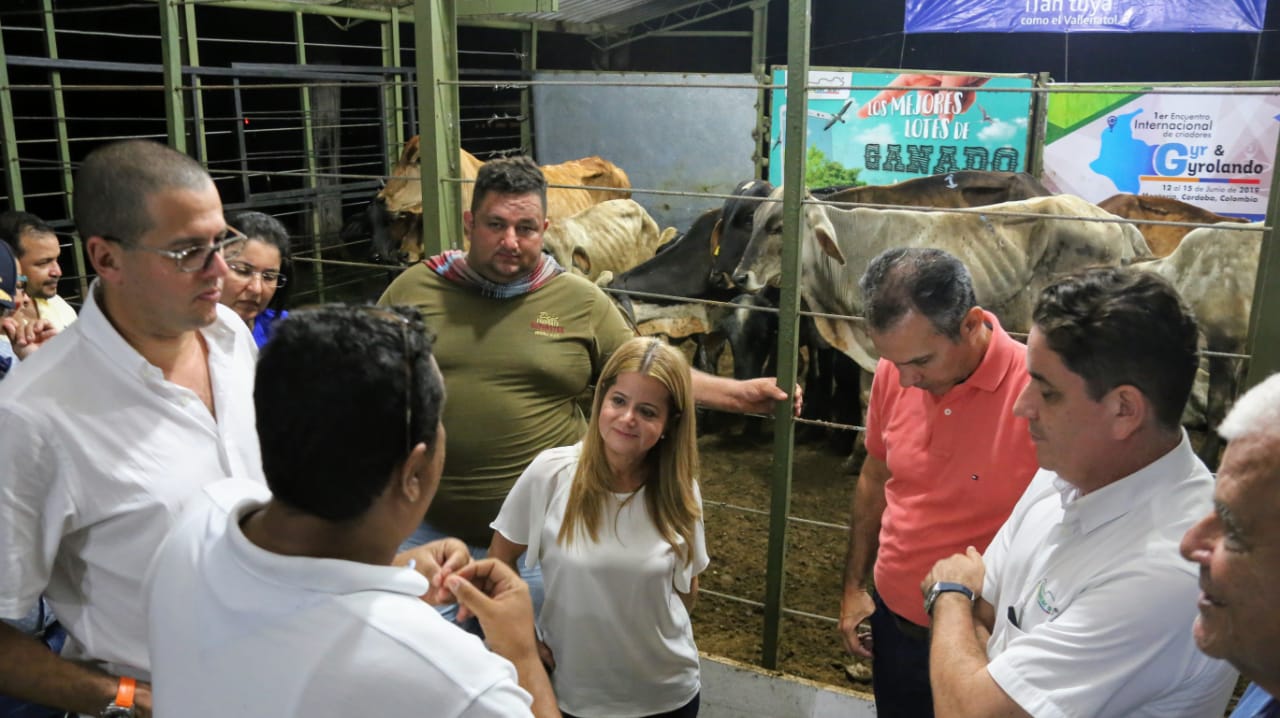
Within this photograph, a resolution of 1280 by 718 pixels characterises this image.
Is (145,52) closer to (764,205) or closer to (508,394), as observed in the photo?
(764,205)

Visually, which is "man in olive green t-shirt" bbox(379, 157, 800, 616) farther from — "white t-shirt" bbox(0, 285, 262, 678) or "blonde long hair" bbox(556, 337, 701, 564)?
"white t-shirt" bbox(0, 285, 262, 678)

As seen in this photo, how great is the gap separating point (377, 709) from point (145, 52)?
9438 millimetres

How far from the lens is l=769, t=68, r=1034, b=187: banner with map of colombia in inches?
330

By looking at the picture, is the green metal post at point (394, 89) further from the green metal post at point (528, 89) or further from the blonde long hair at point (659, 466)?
the blonde long hair at point (659, 466)

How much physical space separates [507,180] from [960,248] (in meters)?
3.88

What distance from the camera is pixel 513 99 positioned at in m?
12.6

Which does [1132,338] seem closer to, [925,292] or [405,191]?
[925,292]

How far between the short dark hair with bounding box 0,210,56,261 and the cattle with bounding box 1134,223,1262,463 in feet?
16.8

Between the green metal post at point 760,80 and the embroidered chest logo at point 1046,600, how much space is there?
825 centimetres

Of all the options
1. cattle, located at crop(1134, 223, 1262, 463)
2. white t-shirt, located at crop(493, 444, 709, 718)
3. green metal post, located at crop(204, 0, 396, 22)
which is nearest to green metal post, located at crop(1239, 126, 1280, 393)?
white t-shirt, located at crop(493, 444, 709, 718)

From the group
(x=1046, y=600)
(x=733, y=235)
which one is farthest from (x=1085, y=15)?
(x=1046, y=600)

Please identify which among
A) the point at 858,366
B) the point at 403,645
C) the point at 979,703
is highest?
the point at 403,645

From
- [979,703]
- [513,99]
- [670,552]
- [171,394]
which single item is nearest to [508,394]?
[670,552]

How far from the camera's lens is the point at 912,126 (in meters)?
8.80
